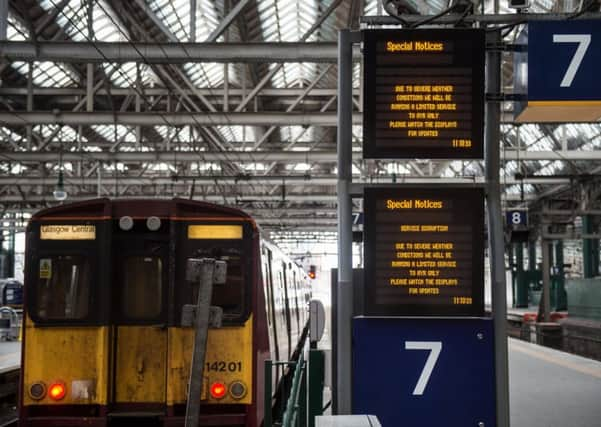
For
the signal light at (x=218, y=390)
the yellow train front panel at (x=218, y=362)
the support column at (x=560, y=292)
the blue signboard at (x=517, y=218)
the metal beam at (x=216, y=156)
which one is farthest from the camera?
the support column at (x=560, y=292)

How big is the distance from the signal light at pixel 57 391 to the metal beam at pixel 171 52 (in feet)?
20.4

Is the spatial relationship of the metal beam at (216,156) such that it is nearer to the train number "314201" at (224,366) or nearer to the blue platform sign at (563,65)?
the train number "314201" at (224,366)

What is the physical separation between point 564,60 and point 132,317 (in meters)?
4.48

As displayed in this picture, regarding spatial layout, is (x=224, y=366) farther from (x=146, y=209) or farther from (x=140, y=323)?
(x=146, y=209)

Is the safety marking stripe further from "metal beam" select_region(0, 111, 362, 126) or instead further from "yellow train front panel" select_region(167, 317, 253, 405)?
"yellow train front panel" select_region(167, 317, 253, 405)

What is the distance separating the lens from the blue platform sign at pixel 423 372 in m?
5.37

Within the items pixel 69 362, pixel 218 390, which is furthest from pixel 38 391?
pixel 218 390

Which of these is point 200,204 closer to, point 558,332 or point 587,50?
point 587,50

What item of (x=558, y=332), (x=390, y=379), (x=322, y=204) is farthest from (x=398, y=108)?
(x=322, y=204)

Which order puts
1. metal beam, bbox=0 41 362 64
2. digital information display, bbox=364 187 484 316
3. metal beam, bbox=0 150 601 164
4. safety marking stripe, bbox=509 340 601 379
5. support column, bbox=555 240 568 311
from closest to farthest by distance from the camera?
digital information display, bbox=364 187 484 316, metal beam, bbox=0 41 362 64, safety marking stripe, bbox=509 340 601 379, metal beam, bbox=0 150 601 164, support column, bbox=555 240 568 311

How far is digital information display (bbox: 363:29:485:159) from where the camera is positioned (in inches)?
211

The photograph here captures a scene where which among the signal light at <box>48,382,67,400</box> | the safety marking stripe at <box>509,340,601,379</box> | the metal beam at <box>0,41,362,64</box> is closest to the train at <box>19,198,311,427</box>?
the signal light at <box>48,382,67,400</box>

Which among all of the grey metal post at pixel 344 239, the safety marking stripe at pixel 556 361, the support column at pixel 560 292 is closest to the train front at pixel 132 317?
the grey metal post at pixel 344 239

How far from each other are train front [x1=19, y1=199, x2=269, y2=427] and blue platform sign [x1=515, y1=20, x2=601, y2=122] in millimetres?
3223
